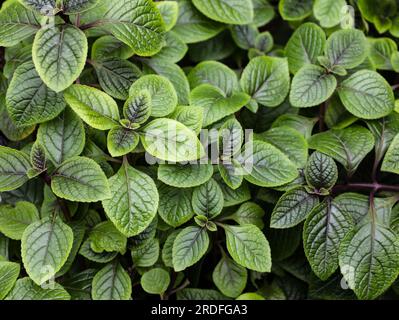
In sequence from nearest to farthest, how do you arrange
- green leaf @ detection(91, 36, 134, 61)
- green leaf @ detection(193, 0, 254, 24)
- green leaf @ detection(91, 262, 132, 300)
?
green leaf @ detection(91, 262, 132, 300) → green leaf @ detection(91, 36, 134, 61) → green leaf @ detection(193, 0, 254, 24)

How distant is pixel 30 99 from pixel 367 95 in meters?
0.77

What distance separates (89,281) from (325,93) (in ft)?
2.30

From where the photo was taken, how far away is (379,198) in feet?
4.04

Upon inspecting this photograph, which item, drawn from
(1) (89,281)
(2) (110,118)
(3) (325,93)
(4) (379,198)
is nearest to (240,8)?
(3) (325,93)

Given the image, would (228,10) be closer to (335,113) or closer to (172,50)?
(172,50)

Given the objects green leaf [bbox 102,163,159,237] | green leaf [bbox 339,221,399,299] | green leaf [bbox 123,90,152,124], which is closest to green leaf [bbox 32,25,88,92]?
green leaf [bbox 123,90,152,124]

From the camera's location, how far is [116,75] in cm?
126

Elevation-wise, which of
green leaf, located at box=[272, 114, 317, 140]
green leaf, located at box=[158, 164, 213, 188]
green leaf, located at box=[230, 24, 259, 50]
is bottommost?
green leaf, located at box=[272, 114, 317, 140]

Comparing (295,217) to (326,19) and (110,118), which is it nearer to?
(110,118)

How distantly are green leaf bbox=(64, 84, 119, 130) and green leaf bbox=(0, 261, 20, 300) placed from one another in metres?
0.34

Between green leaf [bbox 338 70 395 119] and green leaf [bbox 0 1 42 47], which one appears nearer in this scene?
green leaf [bbox 0 1 42 47]

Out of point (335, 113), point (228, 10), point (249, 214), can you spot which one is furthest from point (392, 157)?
point (228, 10)

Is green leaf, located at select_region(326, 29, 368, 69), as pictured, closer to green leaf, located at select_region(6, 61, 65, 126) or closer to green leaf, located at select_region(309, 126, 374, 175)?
green leaf, located at select_region(309, 126, 374, 175)

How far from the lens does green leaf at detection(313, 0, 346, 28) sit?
4.64ft
